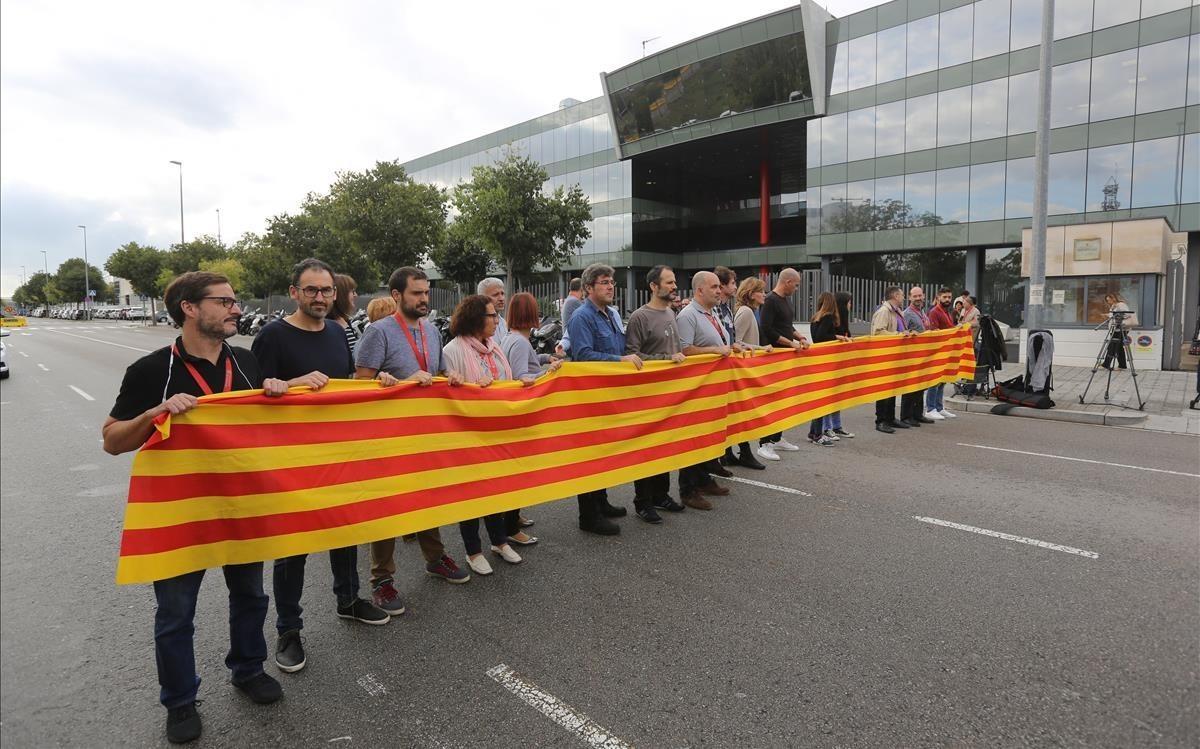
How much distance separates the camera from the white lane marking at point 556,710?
2639mm

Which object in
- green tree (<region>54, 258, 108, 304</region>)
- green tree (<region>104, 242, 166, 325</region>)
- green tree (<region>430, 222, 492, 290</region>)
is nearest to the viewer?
green tree (<region>430, 222, 492, 290</region>)

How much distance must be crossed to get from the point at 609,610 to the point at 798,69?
30.8 metres

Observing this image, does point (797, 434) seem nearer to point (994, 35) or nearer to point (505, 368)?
point (505, 368)

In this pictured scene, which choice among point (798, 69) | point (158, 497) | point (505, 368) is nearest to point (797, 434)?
point (505, 368)

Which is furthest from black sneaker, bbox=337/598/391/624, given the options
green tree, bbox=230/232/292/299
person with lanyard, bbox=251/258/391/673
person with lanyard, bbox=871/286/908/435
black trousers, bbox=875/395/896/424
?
green tree, bbox=230/232/292/299

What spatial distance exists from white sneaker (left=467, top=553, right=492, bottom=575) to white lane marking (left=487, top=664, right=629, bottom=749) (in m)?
1.13

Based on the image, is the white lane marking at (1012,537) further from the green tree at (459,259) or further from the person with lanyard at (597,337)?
the green tree at (459,259)

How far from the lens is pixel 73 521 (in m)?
5.43

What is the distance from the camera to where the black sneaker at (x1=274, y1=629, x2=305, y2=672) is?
3181 millimetres

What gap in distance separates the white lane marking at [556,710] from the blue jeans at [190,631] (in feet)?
3.62

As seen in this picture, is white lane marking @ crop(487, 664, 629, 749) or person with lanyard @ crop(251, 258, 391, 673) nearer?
white lane marking @ crop(487, 664, 629, 749)

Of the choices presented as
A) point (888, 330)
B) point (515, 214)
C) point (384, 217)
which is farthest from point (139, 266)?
point (888, 330)

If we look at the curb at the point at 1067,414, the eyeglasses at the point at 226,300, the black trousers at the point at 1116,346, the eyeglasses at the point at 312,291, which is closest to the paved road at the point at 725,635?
the eyeglasses at the point at 226,300

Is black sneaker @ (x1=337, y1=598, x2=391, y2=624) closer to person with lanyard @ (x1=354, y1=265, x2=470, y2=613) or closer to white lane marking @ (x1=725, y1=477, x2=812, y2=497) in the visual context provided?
person with lanyard @ (x1=354, y1=265, x2=470, y2=613)
